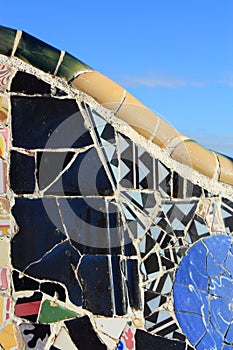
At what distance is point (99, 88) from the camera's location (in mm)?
4141

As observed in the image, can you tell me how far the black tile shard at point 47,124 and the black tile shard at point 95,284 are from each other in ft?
2.26

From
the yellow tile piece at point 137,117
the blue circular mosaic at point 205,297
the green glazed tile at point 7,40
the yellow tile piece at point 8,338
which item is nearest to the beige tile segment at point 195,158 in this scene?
the yellow tile piece at point 137,117

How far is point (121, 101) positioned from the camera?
4.17 m

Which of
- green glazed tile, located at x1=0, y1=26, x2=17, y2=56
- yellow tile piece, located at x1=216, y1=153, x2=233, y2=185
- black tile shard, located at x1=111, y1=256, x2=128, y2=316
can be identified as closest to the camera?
green glazed tile, located at x1=0, y1=26, x2=17, y2=56

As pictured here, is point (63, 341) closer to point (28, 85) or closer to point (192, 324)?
point (192, 324)

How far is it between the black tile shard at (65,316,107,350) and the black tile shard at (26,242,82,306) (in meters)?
0.11

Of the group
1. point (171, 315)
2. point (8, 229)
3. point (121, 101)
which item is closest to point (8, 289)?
point (8, 229)

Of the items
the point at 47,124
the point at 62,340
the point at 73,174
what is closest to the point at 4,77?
the point at 47,124

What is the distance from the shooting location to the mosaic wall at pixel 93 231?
4.07 meters

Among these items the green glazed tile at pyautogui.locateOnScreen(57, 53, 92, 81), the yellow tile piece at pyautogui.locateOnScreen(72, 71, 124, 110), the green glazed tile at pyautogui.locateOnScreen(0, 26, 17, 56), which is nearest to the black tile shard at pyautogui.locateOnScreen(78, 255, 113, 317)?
the yellow tile piece at pyautogui.locateOnScreen(72, 71, 124, 110)

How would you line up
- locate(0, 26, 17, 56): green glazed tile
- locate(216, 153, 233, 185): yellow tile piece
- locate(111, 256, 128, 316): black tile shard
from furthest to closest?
locate(216, 153, 233, 185): yellow tile piece, locate(111, 256, 128, 316): black tile shard, locate(0, 26, 17, 56): green glazed tile

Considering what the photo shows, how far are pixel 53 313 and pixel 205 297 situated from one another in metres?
0.91

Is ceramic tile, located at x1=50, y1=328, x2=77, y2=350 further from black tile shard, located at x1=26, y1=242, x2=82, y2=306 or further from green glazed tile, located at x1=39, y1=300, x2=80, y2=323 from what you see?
black tile shard, located at x1=26, y1=242, x2=82, y2=306

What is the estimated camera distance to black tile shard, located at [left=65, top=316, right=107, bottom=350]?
4109 mm
